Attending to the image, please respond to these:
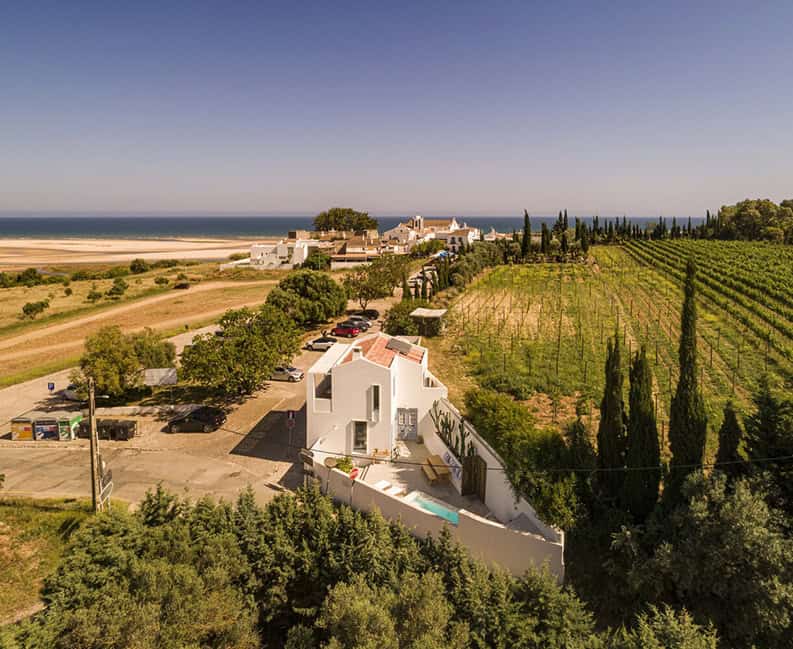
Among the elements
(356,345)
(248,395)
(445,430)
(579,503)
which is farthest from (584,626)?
(248,395)

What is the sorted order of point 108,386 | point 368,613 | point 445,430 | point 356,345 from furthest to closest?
point 108,386 < point 356,345 < point 445,430 < point 368,613

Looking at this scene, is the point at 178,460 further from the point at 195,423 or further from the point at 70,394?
the point at 70,394

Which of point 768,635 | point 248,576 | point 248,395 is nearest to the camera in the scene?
point 768,635

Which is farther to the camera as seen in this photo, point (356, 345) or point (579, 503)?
point (356, 345)

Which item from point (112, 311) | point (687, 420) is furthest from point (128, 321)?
point (687, 420)

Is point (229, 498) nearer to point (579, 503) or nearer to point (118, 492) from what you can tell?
point (118, 492)

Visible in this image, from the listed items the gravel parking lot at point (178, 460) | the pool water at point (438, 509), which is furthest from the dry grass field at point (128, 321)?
the pool water at point (438, 509)
